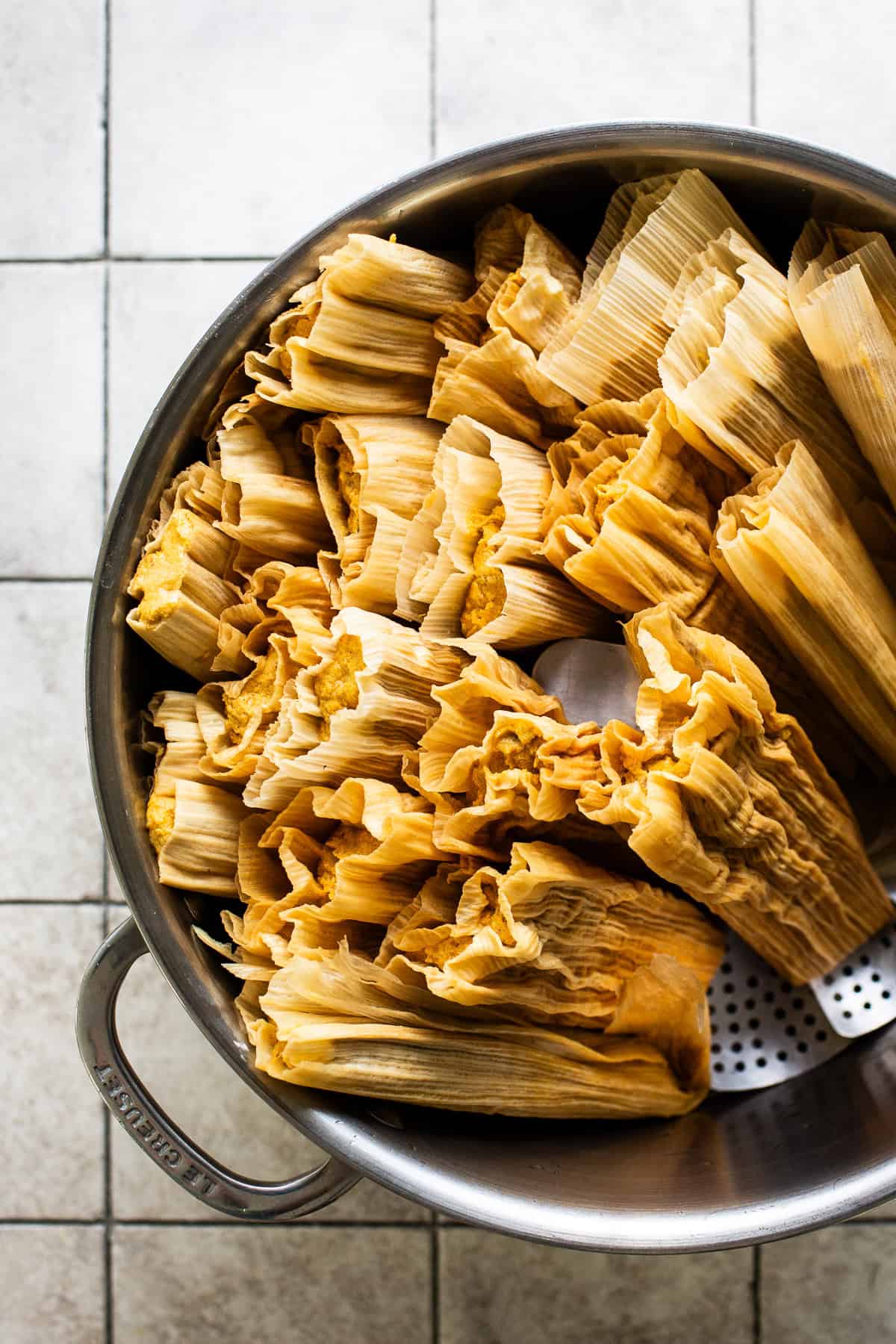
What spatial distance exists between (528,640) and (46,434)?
22.4 inches

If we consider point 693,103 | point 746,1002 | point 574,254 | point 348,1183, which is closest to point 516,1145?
point 348,1183

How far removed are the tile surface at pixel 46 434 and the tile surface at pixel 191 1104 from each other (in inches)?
16.1

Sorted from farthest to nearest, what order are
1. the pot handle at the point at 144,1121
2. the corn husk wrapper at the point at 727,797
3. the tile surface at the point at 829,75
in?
the tile surface at the point at 829,75, the pot handle at the point at 144,1121, the corn husk wrapper at the point at 727,797

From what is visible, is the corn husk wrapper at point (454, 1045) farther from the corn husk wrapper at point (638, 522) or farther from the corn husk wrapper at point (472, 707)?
the corn husk wrapper at point (638, 522)

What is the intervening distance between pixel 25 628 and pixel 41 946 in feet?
1.01

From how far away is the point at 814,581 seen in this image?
2.51ft

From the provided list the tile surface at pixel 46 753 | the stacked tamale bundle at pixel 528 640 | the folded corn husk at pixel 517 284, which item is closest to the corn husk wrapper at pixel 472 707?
the stacked tamale bundle at pixel 528 640

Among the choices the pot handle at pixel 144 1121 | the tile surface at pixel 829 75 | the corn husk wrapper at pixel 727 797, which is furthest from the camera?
the tile surface at pixel 829 75

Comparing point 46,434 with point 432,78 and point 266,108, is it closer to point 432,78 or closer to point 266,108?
point 266,108

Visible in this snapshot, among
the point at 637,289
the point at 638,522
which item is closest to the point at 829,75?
the point at 637,289

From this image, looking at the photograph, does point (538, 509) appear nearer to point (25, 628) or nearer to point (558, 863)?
point (558, 863)

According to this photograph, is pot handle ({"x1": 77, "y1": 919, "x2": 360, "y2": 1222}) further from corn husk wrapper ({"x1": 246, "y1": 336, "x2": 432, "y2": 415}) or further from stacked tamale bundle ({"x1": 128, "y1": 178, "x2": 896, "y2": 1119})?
corn husk wrapper ({"x1": 246, "y1": 336, "x2": 432, "y2": 415})

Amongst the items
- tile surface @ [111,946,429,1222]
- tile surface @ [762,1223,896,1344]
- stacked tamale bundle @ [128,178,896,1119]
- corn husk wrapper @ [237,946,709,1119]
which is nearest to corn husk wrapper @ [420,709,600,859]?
stacked tamale bundle @ [128,178,896,1119]

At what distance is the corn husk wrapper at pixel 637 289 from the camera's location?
79cm
